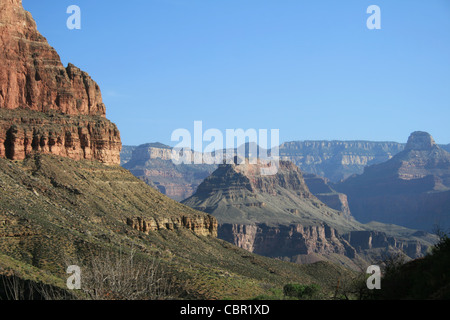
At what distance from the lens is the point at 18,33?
359 feet

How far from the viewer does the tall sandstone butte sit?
104 meters

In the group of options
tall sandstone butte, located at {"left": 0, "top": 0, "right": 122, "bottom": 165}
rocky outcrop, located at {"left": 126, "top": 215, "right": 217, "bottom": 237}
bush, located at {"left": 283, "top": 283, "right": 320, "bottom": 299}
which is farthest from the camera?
tall sandstone butte, located at {"left": 0, "top": 0, "right": 122, "bottom": 165}

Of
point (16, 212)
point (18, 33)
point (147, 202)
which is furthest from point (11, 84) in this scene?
point (16, 212)

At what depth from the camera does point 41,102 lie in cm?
11131

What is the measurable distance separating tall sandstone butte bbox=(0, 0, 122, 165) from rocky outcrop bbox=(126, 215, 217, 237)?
58.8 feet

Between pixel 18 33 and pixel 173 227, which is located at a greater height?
pixel 18 33

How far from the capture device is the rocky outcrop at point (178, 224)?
99.7 metres

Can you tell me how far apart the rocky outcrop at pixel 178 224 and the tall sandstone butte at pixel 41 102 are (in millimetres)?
17923

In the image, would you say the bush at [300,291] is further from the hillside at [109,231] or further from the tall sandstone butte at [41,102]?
the tall sandstone butte at [41,102]

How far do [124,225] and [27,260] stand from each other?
103ft

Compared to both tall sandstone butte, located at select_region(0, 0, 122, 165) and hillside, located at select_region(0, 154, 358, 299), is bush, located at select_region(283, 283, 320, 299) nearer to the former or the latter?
hillside, located at select_region(0, 154, 358, 299)

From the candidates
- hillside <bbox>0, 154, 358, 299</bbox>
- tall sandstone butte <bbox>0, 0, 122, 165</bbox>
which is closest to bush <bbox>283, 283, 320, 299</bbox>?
hillside <bbox>0, 154, 358, 299</bbox>

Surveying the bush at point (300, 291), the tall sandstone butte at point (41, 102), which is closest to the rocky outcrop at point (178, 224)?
the tall sandstone butte at point (41, 102)
